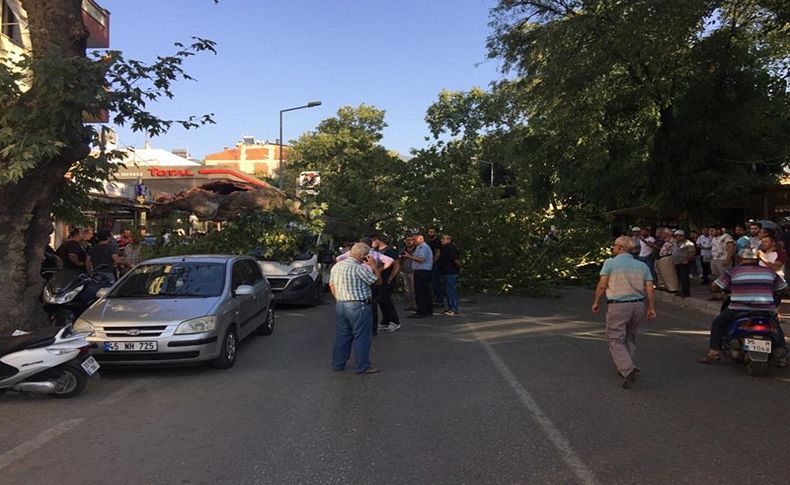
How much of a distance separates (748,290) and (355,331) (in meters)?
4.62

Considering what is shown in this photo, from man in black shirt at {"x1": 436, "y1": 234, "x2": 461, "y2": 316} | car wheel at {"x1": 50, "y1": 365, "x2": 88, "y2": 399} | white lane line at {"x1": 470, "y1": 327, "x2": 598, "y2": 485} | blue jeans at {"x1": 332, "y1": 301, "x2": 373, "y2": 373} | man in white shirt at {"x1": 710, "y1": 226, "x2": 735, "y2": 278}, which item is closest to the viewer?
white lane line at {"x1": 470, "y1": 327, "x2": 598, "y2": 485}

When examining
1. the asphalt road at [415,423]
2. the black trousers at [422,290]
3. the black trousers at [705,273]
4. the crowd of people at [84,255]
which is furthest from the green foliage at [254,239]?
the black trousers at [705,273]

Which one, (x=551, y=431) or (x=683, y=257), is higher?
(x=683, y=257)

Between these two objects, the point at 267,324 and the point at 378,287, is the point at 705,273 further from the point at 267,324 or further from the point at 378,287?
the point at 267,324

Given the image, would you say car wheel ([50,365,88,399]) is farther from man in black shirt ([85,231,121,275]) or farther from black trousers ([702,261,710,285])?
black trousers ([702,261,710,285])

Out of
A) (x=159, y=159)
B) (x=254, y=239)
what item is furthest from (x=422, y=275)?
(x=159, y=159)

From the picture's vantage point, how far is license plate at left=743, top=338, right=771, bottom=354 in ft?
22.6

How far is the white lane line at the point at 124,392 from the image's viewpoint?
6.26m

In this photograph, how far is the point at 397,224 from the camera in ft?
55.5

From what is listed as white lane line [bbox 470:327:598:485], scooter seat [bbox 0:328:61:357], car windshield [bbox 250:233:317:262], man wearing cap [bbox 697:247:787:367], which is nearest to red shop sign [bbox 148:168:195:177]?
car windshield [bbox 250:233:317:262]

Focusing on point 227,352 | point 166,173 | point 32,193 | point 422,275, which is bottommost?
point 227,352

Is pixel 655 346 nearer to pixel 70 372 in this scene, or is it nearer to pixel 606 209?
pixel 70 372

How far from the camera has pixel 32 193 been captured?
8672mm

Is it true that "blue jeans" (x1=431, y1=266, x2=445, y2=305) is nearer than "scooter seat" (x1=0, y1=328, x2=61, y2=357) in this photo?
No
